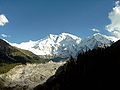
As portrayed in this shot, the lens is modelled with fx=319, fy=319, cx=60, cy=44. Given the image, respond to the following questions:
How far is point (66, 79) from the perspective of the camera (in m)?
190

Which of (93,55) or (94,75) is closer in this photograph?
(94,75)

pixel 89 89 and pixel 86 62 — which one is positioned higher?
pixel 86 62

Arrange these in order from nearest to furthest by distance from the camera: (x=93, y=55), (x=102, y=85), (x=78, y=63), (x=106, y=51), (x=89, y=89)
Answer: (x=102, y=85) → (x=89, y=89) → (x=106, y=51) → (x=93, y=55) → (x=78, y=63)

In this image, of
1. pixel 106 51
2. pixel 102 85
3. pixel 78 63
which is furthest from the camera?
pixel 78 63

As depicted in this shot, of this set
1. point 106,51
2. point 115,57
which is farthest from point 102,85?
point 106,51

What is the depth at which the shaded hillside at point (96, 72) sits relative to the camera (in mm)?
143125

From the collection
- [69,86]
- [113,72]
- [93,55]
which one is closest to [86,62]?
[93,55]

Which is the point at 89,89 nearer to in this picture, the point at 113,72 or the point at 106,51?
the point at 113,72

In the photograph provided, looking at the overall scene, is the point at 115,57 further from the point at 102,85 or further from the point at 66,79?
the point at 66,79

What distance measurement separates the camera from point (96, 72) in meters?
164

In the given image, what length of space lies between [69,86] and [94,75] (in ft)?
71.4

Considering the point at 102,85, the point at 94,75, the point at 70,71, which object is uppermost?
the point at 70,71

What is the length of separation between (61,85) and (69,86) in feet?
40.9

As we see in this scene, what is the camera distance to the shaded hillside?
143125 mm
